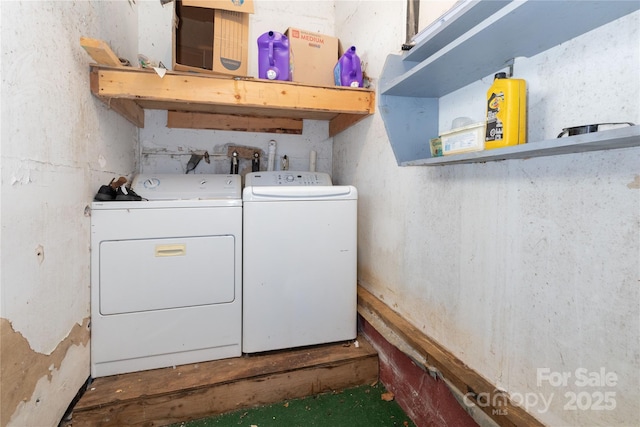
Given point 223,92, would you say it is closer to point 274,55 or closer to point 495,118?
point 274,55

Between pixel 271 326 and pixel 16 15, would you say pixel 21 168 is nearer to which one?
pixel 16 15

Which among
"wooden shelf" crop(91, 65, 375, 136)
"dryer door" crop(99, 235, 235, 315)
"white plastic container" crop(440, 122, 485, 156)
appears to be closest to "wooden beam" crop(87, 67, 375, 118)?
"wooden shelf" crop(91, 65, 375, 136)

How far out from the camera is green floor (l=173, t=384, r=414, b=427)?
4.64 feet

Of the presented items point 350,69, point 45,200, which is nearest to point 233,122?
point 350,69

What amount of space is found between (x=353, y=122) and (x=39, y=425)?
210cm

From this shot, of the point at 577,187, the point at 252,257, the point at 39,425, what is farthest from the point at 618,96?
the point at 39,425

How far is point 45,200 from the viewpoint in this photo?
1.08 metres

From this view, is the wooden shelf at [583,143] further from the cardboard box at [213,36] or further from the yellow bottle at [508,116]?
the cardboard box at [213,36]

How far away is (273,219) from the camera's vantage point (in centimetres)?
162

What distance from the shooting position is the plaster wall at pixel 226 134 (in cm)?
217

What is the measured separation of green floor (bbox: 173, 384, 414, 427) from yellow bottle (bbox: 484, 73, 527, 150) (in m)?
1.33

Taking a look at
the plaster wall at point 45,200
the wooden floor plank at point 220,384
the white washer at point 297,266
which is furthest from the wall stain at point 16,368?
the white washer at point 297,266

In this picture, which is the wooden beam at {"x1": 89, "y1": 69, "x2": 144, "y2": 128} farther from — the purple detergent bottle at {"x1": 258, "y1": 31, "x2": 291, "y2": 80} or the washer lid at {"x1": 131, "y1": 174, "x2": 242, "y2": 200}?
the purple detergent bottle at {"x1": 258, "y1": 31, "x2": 291, "y2": 80}

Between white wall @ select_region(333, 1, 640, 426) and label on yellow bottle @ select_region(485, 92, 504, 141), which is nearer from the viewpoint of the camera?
white wall @ select_region(333, 1, 640, 426)
